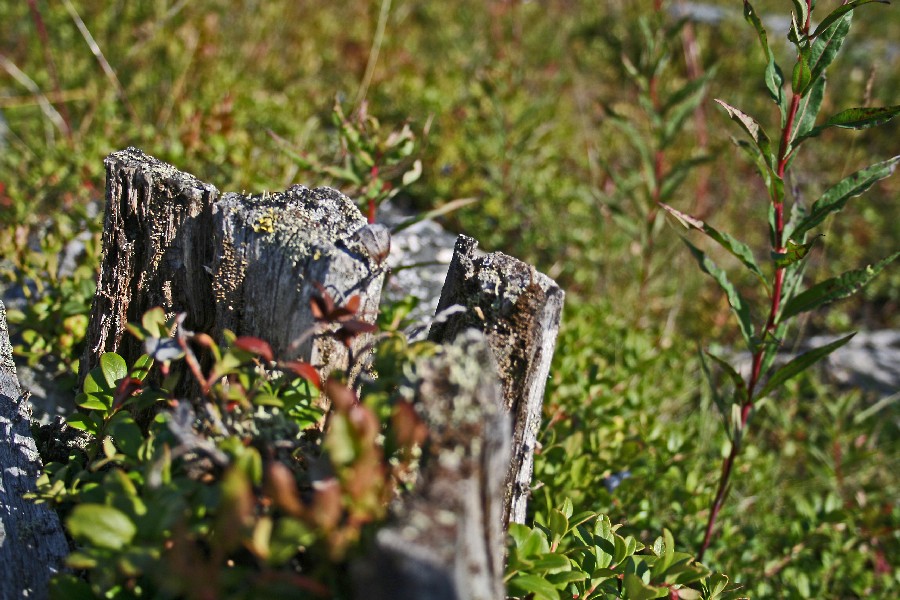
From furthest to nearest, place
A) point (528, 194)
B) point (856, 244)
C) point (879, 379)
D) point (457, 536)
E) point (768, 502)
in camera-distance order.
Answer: point (856, 244), point (528, 194), point (879, 379), point (768, 502), point (457, 536)

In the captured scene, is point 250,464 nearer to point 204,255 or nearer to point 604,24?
point 204,255

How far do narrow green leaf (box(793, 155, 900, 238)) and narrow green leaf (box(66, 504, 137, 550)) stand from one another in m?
1.84

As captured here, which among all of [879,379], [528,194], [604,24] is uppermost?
[604,24]

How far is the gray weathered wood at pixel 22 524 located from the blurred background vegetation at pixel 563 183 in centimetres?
71

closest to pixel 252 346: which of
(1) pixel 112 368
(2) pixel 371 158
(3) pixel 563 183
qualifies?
(1) pixel 112 368

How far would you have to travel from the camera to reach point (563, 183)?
4.73 meters

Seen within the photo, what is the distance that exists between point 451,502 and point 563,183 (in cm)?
384

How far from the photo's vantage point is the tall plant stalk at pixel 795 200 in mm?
1876

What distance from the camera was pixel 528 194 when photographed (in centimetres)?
460

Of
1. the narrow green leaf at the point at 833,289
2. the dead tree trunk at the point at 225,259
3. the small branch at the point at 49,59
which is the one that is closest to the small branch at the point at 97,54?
the small branch at the point at 49,59

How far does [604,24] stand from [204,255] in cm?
689

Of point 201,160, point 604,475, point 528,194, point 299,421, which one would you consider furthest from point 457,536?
point 528,194

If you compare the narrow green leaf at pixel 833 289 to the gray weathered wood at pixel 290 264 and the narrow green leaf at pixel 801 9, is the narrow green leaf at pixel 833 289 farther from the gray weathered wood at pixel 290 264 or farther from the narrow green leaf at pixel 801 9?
the gray weathered wood at pixel 290 264

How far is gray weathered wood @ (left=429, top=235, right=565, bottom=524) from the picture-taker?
166 centimetres
